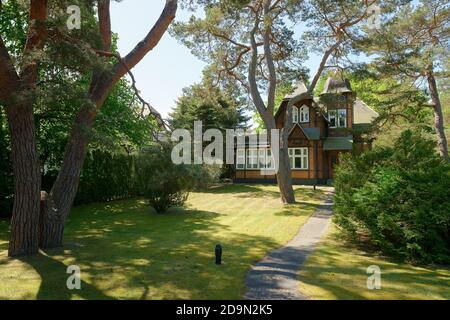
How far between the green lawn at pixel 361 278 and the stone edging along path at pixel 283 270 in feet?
0.72

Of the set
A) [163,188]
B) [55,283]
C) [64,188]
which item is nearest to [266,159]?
[163,188]

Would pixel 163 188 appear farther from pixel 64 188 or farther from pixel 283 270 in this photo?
pixel 283 270

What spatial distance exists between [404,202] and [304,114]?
23.9 m

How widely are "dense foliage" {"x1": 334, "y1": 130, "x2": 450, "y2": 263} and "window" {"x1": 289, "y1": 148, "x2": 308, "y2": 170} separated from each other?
20.7 m

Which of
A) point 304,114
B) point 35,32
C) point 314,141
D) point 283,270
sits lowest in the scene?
point 283,270

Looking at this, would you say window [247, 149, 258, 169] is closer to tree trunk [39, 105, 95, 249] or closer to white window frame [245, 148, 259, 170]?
white window frame [245, 148, 259, 170]

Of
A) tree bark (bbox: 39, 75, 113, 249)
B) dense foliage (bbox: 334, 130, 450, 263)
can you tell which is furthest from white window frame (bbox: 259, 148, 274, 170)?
tree bark (bbox: 39, 75, 113, 249)

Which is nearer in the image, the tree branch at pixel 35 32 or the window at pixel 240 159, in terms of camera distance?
the tree branch at pixel 35 32

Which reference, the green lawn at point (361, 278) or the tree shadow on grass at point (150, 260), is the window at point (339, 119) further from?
the green lawn at point (361, 278)

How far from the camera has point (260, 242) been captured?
10852mm

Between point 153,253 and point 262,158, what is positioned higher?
point 262,158

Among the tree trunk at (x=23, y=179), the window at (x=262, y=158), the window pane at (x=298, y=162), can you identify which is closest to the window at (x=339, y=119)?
the window pane at (x=298, y=162)

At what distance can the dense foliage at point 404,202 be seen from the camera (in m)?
8.41

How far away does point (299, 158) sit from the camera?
3128 cm
